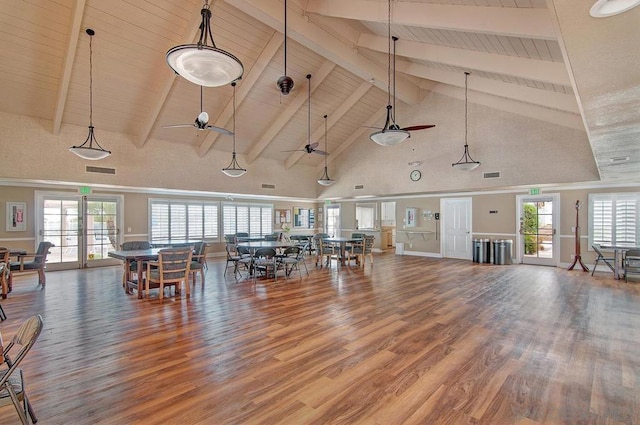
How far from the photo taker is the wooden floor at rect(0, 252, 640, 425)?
237 cm

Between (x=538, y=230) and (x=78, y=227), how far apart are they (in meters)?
13.7

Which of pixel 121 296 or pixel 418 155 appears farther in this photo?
pixel 418 155

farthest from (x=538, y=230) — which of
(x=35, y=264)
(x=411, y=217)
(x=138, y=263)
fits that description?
(x=35, y=264)

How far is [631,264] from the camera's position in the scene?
24.0 ft

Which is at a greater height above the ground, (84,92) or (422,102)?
(422,102)

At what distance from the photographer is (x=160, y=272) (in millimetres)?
5520

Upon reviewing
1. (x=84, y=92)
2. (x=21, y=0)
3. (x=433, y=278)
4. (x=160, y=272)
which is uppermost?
(x=21, y=0)

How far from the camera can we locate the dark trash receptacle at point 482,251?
9938 millimetres

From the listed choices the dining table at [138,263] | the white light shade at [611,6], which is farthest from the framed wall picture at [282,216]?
the white light shade at [611,6]

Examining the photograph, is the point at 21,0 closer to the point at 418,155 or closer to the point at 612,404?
the point at 612,404

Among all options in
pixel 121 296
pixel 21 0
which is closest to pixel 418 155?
pixel 121 296

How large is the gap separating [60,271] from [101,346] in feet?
22.5

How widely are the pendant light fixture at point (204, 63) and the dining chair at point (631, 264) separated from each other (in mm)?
8974

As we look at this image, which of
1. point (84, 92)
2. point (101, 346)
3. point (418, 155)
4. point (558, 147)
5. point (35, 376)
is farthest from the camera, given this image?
point (418, 155)
